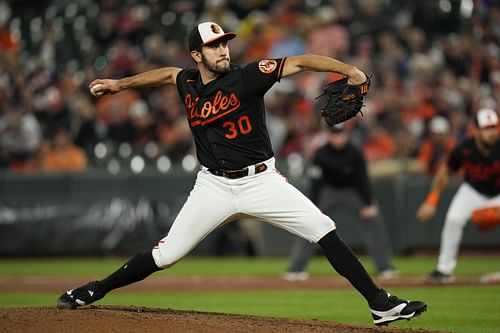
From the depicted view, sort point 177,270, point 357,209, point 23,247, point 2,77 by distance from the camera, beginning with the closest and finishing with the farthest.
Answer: point 357,209 < point 177,270 < point 23,247 < point 2,77

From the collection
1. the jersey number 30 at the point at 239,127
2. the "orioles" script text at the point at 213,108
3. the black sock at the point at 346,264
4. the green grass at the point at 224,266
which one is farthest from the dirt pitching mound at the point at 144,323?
the green grass at the point at 224,266

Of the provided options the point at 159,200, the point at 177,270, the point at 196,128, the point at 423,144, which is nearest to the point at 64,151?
the point at 159,200

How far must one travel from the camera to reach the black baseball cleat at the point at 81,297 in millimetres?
7465

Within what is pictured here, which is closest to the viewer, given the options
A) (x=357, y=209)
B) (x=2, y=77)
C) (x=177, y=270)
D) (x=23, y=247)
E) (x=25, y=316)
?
(x=25, y=316)

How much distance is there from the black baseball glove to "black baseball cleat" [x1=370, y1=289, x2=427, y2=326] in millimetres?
1385

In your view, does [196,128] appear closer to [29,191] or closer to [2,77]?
[29,191]

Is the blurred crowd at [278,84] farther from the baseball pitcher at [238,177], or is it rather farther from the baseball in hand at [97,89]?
the baseball in hand at [97,89]

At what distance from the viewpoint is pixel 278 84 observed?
737 inches

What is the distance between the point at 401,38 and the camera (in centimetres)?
1952

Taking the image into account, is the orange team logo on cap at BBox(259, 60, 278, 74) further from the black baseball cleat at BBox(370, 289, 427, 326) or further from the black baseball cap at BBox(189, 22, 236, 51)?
the black baseball cleat at BBox(370, 289, 427, 326)

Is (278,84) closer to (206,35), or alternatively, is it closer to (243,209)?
(206,35)

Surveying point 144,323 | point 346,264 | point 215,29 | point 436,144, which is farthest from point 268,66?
point 436,144

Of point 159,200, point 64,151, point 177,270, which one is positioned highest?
point 64,151

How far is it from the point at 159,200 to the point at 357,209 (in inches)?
198
